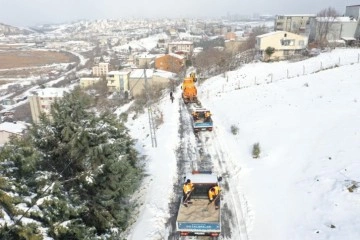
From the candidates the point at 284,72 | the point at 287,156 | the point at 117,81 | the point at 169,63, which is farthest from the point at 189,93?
the point at 117,81

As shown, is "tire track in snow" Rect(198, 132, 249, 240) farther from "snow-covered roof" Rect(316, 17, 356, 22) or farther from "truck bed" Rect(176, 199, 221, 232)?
"snow-covered roof" Rect(316, 17, 356, 22)

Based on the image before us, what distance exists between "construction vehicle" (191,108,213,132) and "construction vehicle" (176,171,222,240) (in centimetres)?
924

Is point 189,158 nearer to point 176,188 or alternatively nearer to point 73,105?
point 176,188

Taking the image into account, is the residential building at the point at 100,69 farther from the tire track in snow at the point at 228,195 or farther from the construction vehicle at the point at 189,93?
the tire track in snow at the point at 228,195

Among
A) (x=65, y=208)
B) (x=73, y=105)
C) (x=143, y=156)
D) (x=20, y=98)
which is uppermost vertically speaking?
(x=73, y=105)

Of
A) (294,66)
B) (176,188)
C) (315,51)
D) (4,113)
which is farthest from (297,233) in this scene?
(4,113)

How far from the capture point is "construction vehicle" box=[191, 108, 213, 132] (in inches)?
895

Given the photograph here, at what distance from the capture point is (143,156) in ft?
65.8

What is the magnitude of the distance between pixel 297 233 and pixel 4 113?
7327 cm

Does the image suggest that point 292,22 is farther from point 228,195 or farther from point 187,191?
point 187,191

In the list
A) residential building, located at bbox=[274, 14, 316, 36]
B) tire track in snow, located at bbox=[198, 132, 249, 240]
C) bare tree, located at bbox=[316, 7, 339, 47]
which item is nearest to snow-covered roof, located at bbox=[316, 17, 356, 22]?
bare tree, located at bbox=[316, 7, 339, 47]

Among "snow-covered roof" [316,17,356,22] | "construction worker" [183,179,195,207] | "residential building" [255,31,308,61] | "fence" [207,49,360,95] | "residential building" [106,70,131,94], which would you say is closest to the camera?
"construction worker" [183,179,195,207]

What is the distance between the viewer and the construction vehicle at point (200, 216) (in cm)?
1148

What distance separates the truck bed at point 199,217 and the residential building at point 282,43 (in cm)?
3843
